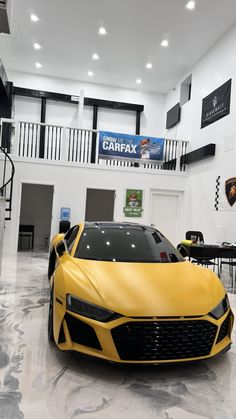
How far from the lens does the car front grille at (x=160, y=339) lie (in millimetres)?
2279

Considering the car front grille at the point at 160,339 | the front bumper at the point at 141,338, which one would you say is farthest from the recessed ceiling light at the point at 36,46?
the car front grille at the point at 160,339

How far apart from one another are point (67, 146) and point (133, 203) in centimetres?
268

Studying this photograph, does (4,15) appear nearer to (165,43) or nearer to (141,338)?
(141,338)

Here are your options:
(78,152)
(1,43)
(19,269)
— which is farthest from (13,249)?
(1,43)

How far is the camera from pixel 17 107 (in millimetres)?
12336

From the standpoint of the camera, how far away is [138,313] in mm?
2301

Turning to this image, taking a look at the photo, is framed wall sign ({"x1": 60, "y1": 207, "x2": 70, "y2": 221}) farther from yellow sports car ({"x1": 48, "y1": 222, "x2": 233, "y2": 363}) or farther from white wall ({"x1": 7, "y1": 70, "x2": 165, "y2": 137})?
yellow sports car ({"x1": 48, "y1": 222, "x2": 233, "y2": 363})

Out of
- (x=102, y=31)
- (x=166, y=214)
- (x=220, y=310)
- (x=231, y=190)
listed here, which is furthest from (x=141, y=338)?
(x=102, y=31)

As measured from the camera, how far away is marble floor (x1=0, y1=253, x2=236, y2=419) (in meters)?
2.01

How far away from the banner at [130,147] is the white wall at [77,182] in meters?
0.46

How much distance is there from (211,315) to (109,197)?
10259mm

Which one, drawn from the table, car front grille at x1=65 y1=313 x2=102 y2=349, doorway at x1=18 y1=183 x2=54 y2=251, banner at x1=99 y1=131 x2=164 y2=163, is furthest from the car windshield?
doorway at x1=18 y1=183 x2=54 y2=251

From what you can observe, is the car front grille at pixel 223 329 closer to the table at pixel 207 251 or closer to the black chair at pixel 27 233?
the table at pixel 207 251

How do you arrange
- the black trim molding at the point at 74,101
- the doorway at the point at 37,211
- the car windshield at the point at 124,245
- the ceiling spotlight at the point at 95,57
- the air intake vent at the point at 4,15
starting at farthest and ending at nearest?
the black trim molding at the point at 74,101 → the doorway at the point at 37,211 → the ceiling spotlight at the point at 95,57 → the car windshield at the point at 124,245 → the air intake vent at the point at 4,15
